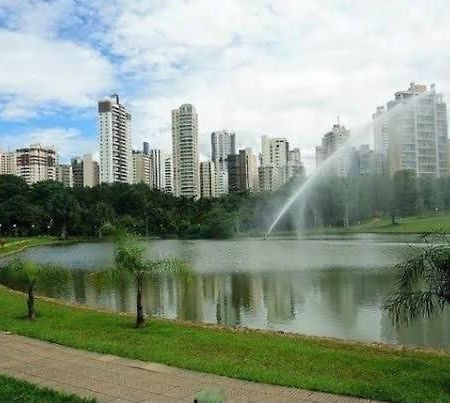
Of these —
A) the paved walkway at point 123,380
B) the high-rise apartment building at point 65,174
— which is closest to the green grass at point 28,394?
the paved walkway at point 123,380

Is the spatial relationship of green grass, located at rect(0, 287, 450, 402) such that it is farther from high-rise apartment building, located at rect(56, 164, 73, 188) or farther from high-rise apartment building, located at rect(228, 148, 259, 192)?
high-rise apartment building, located at rect(56, 164, 73, 188)

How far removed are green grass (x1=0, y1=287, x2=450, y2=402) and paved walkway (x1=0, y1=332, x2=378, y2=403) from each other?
32 centimetres

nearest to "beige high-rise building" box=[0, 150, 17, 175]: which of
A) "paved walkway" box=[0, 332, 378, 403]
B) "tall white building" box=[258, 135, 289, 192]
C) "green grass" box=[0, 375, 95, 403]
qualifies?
"tall white building" box=[258, 135, 289, 192]

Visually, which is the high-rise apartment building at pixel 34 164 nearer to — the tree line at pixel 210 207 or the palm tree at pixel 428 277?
the tree line at pixel 210 207

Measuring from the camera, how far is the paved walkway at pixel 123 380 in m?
8.54

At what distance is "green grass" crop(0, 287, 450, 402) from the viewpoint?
9.13 meters

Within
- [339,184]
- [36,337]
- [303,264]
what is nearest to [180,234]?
[339,184]

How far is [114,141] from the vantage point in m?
154

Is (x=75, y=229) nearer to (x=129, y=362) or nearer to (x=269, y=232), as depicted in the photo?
(x=269, y=232)

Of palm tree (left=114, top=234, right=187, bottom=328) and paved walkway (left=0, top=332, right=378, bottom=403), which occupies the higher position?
palm tree (left=114, top=234, right=187, bottom=328)

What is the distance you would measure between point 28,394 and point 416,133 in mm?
75348

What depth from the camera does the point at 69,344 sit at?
41.8 ft

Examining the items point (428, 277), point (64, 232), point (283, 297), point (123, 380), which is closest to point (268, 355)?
point (123, 380)

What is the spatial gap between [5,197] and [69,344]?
105 m
